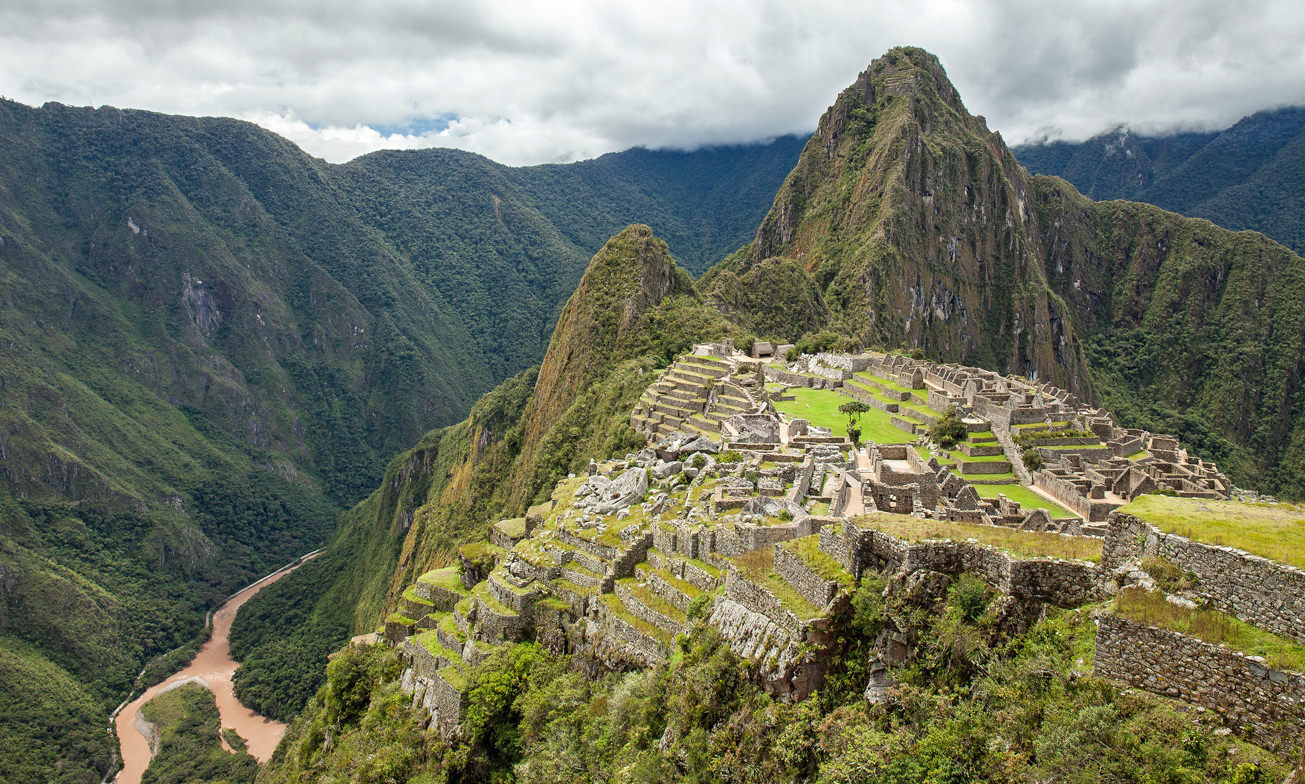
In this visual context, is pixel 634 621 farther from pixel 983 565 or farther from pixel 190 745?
pixel 190 745

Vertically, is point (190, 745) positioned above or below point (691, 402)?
below

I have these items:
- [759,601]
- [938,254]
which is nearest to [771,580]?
[759,601]

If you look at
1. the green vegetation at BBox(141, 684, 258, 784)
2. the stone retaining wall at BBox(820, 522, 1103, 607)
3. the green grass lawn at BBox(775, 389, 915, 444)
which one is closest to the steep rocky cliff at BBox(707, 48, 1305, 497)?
the green grass lawn at BBox(775, 389, 915, 444)

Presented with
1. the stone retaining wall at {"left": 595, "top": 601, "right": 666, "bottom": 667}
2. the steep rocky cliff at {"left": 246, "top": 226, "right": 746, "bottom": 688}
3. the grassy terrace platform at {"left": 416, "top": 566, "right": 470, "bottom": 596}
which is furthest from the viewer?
the steep rocky cliff at {"left": 246, "top": 226, "right": 746, "bottom": 688}

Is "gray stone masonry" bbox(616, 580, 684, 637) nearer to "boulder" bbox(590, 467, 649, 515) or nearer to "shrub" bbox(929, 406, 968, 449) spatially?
"boulder" bbox(590, 467, 649, 515)

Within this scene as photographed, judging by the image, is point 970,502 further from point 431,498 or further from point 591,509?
point 431,498

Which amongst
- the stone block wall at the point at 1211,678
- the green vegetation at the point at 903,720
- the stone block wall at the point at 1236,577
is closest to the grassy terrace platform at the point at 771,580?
the green vegetation at the point at 903,720

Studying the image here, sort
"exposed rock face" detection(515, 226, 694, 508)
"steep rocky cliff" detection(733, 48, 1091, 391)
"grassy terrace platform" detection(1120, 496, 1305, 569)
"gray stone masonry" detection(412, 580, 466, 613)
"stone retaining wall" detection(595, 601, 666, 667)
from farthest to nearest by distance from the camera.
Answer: "steep rocky cliff" detection(733, 48, 1091, 391) → "exposed rock face" detection(515, 226, 694, 508) → "gray stone masonry" detection(412, 580, 466, 613) → "stone retaining wall" detection(595, 601, 666, 667) → "grassy terrace platform" detection(1120, 496, 1305, 569)
